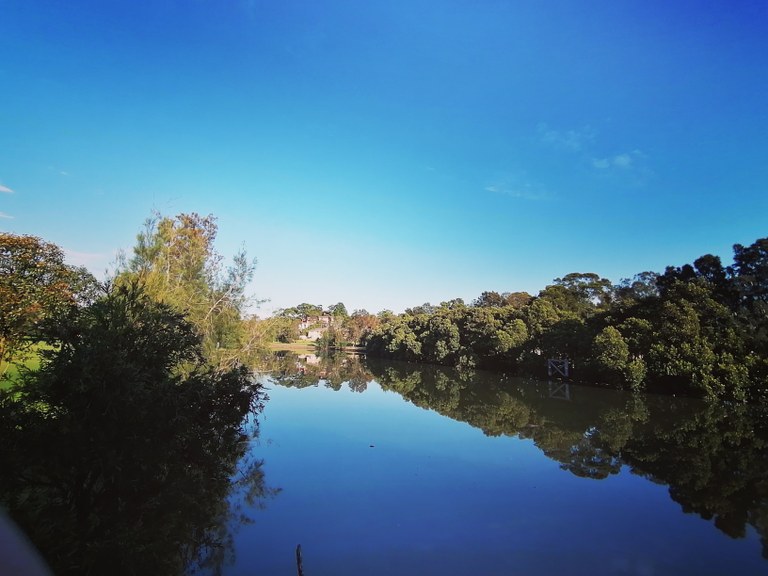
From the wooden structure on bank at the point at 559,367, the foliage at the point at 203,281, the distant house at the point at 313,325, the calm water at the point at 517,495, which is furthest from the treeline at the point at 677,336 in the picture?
the distant house at the point at 313,325

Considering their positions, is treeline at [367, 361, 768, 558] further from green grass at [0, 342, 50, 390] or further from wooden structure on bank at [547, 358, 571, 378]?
green grass at [0, 342, 50, 390]

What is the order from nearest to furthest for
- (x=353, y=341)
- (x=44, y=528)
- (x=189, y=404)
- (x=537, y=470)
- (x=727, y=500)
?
(x=44, y=528) → (x=189, y=404) → (x=727, y=500) → (x=537, y=470) → (x=353, y=341)

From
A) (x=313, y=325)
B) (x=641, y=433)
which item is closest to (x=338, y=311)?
(x=313, y=325)

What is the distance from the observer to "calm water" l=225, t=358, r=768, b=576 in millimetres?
8148

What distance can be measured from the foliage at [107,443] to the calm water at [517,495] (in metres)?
2.07

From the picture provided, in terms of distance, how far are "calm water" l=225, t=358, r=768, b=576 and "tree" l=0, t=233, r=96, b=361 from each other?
Answer: 21.3 ft

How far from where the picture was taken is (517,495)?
38.2 feet

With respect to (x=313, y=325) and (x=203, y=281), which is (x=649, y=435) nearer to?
(x=203, y=281)

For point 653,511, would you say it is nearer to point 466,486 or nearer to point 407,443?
point 466,486

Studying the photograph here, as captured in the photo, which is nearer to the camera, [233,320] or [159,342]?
[159,342]

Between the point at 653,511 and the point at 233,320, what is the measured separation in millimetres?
18938

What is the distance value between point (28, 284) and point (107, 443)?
1001 cm

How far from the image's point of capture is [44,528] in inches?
210

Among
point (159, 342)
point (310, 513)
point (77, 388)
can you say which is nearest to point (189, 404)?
point (159, 342)
